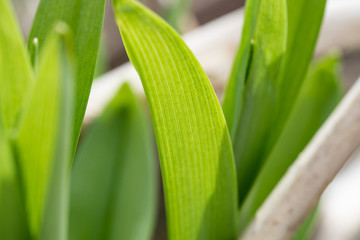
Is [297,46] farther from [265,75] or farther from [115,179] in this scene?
[115,179]

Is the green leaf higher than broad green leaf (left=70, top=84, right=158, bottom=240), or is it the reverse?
the green leaf

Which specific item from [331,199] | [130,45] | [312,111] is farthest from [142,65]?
[331,199]

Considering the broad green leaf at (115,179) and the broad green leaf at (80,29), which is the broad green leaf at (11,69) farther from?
the broad green leaf at (115,179)

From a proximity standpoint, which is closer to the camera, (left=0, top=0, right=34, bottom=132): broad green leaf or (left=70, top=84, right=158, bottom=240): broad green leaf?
(left=0, top=0, right=34, bottom=132): broad green leaf

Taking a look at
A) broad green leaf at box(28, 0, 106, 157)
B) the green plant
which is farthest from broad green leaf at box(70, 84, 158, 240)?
broad green leaf at box(28, 0, 106, 157)

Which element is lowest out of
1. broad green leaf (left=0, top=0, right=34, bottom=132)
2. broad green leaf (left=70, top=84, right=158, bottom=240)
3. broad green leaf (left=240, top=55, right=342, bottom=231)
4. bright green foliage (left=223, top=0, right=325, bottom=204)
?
broad green leaf (left=70, top=84, right=158, bottom=240)

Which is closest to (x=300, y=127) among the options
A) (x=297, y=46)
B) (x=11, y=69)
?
(x=297, y=46)

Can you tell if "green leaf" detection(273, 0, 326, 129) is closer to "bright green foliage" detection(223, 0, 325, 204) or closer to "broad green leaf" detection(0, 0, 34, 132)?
"bright green foliage" detection(223, 0, 325, 204)
